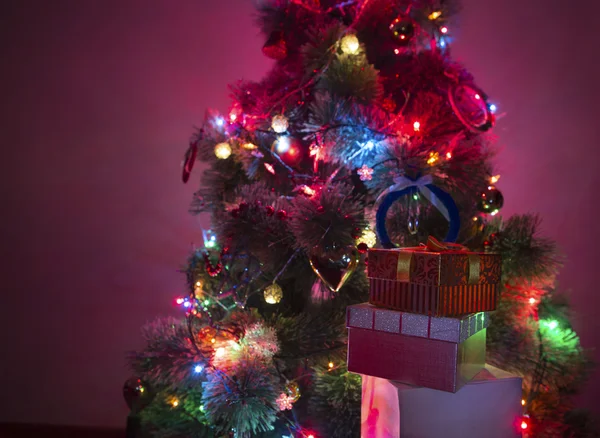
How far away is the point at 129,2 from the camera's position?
4.88 ft

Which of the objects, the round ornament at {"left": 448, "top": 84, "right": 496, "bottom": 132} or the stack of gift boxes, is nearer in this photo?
the stack of gift boxes

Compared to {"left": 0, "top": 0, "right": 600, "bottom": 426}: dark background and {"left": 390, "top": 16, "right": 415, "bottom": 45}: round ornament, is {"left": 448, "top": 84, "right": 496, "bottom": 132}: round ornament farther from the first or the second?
{"left": 0, "top": 0, "right": 600, "bottom": 426}: dark background

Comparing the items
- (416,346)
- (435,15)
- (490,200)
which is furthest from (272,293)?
(435,15)

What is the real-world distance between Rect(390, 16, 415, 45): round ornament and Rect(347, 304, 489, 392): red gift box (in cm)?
58

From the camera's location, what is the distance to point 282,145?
936 mm

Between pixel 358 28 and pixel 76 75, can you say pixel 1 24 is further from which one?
pixel 358 28

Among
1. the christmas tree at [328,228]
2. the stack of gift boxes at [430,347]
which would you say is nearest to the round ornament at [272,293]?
the christmas tree at [328,228]

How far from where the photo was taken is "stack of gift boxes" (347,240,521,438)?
0.64 metres

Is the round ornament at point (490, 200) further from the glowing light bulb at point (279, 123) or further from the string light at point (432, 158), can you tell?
the glowing light bulb at point (279, 123)

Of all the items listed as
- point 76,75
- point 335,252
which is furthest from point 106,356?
point 335,252

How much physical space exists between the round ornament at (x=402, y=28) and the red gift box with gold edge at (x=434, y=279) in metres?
0.50

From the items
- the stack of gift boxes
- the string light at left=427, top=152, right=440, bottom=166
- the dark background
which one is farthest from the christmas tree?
the dark background

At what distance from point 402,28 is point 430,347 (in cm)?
65

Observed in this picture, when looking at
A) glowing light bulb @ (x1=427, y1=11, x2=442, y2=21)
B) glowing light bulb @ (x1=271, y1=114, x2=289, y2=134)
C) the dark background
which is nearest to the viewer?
glowing light bulb @ (x1=271, y1=114, x2=289, y2=134)
